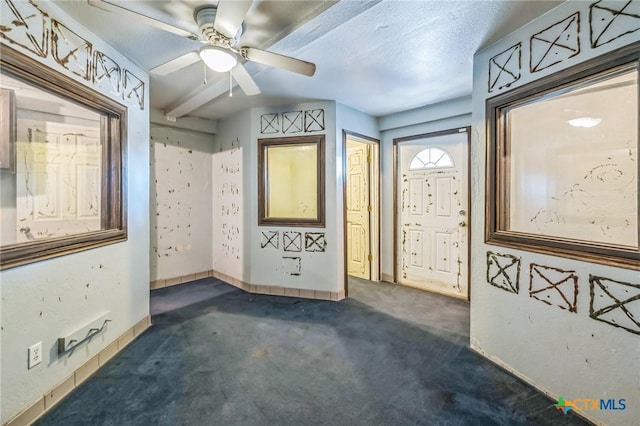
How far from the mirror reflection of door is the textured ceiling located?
1.12 m

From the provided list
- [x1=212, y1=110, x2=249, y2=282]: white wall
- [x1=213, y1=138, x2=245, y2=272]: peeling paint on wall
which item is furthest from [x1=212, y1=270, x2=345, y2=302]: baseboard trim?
[x1=213, y1=138, x2=245, y2=272]: peeling paint on wall

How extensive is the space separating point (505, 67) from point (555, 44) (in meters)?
0.31

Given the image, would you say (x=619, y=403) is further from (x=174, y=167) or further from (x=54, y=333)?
(x=174, y=167)

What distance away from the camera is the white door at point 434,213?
3.31 metres

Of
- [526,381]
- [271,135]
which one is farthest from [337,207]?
[526,381]

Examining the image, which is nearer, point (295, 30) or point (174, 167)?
point (295, 30)

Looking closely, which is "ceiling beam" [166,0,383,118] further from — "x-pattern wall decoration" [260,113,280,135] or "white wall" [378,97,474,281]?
"white wall" [378,97,474,281]

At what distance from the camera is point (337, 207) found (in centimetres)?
328

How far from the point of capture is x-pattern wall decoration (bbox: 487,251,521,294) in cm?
186

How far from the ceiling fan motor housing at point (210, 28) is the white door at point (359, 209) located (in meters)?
Answer: 2.53

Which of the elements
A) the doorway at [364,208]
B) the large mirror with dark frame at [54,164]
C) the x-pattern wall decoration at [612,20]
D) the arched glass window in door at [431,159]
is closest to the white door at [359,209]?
the doorway at [364,208]

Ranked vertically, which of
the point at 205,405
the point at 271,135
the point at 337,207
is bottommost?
the point at 205,405

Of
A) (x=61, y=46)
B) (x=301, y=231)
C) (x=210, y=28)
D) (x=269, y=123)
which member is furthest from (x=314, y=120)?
(x=61, y=46)

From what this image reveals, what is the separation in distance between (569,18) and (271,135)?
274 cm
